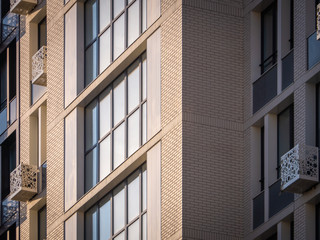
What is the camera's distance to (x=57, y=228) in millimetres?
47344

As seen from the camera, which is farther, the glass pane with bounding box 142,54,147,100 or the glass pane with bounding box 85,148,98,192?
the glass pane with bounding box 85,148,98,192

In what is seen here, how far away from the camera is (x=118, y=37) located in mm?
44844

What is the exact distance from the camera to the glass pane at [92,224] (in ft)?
148

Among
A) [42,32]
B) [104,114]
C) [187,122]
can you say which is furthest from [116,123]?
[42,32]

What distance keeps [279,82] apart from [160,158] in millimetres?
4108

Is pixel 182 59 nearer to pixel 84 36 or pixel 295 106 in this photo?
pixel 295 106

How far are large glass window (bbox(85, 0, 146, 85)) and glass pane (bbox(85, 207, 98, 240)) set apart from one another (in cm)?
433

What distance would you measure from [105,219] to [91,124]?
11.6ft

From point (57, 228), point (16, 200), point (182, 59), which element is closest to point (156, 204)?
point (182, 59)

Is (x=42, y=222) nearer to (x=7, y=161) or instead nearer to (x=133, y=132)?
(x=7, y=161)

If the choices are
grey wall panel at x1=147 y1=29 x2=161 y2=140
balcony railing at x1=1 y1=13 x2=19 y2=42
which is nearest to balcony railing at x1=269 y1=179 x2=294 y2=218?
grey wall panel at x1=147 y1=29 x2=161 y2=140

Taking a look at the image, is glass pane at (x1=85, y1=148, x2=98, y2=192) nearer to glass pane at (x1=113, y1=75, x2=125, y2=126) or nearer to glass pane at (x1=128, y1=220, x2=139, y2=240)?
glass pane at (x1=113, y1=75, x2=125, y2=126)

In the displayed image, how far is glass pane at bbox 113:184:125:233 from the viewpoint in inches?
1708

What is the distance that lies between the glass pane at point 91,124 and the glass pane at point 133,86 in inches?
102
